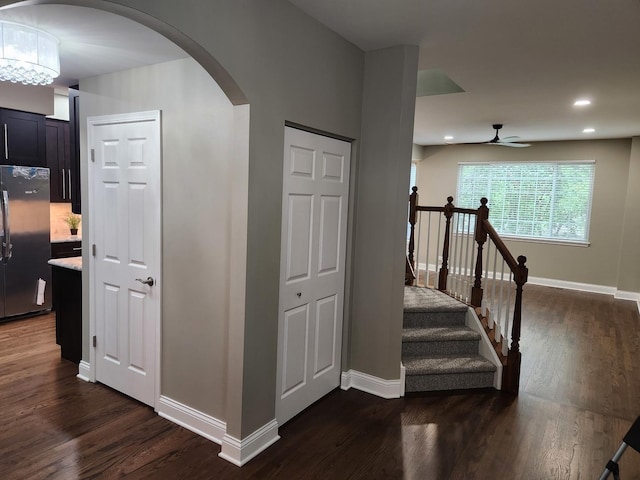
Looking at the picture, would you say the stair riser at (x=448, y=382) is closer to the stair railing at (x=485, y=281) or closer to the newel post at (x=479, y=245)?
the stair railing at (x=485, y=281)

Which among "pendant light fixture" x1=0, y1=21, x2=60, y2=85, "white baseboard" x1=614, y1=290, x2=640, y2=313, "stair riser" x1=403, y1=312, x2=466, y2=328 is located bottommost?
"white baseboard" x1=614, y1=290, x2=640, y2=313

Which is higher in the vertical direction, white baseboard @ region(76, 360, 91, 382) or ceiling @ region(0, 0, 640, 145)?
ceiling @ region(0, 0, 640, 145)

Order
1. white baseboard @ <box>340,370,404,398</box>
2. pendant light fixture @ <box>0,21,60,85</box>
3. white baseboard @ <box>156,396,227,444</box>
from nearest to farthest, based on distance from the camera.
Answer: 1. pendant light fixture @ <box>0,21,60,85</box>
2. white baseboard @ <box>156,396,227,444</box>
3. white baseboard @ <box>340,370,404,398</box>

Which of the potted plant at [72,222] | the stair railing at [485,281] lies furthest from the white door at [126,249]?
the potted plant at [72,222]

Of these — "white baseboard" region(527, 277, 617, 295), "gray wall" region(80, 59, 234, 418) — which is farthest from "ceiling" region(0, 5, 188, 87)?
"white baseboard" region(527, 277, 617, 295)

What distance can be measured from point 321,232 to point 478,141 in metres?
5.87

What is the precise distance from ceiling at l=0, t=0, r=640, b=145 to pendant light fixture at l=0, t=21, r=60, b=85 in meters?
0.06

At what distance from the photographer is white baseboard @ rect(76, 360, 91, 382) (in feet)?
11.1

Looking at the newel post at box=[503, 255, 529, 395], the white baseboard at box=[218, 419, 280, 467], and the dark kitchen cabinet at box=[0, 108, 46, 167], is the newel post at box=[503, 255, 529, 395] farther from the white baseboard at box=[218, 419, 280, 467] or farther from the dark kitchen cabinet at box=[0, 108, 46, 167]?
the dark kitchen cabinet at box=[0, 108, 46, 167]

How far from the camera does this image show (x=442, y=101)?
4758 millimetres

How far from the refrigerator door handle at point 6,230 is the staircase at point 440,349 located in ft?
14.0

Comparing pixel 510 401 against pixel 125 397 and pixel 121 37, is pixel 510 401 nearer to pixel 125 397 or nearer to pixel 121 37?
pixel 125 397

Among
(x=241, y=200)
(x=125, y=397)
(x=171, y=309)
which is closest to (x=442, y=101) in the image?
(x=241, y=200)

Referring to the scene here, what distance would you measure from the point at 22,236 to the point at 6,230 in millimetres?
170
